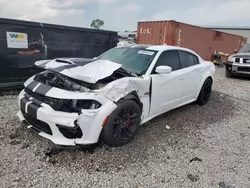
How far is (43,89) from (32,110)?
0.31 m

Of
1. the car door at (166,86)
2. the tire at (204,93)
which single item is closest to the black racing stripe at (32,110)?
the car door at (166,86)

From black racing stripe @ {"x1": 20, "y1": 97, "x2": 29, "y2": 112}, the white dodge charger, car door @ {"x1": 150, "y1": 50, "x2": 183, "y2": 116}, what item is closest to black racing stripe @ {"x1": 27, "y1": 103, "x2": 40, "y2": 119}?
the white dodge charger

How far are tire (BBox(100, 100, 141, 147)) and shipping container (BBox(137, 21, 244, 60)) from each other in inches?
338

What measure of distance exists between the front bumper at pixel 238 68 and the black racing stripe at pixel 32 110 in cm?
893

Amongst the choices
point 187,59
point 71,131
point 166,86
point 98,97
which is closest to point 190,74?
point 187,59

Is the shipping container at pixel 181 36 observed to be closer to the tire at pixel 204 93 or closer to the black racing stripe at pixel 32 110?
the tire at pixel 204 93

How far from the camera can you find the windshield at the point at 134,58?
3.59 metres

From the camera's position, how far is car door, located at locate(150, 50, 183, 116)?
3.55 meters

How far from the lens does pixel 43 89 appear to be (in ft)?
9.32

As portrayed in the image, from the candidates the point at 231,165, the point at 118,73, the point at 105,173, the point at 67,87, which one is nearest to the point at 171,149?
the point at 231,165

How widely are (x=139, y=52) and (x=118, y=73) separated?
98 centimetres

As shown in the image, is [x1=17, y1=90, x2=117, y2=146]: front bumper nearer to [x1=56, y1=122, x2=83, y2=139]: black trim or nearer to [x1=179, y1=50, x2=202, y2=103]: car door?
[x1=56, y1=122, x2=83, y2=139]: black trim

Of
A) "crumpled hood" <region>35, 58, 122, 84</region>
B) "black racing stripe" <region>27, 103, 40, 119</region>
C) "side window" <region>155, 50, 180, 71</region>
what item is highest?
"side window" <region>155, 50, 180, 71</region>

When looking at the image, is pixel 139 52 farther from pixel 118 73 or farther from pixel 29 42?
pixel 29 42
